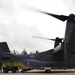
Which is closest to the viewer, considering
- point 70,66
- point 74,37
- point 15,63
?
point 74,37

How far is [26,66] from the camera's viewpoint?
40.1 metres

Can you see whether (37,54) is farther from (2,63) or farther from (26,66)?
(2,63)

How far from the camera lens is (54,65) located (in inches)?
1512

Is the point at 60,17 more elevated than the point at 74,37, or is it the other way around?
the point at 60,17

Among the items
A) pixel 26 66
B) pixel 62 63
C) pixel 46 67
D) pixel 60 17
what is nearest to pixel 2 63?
pixel 26 66

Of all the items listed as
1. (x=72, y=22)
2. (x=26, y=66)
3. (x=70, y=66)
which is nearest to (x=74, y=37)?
(x=72, y=22)

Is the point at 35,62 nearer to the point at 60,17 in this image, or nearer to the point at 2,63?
the point at 2,63

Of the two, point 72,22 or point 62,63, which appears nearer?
point 72,22

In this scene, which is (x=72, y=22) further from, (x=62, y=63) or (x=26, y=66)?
Result: (x=26, y=66)

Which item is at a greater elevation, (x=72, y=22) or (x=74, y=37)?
(x=72, y=22)

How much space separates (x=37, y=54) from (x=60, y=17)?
2010 cm

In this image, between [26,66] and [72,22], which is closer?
[72,22]

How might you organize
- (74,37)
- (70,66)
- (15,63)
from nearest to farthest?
1. (74,37)
2. (70,66)
3. (15,63)

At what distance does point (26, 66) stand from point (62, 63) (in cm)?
631
